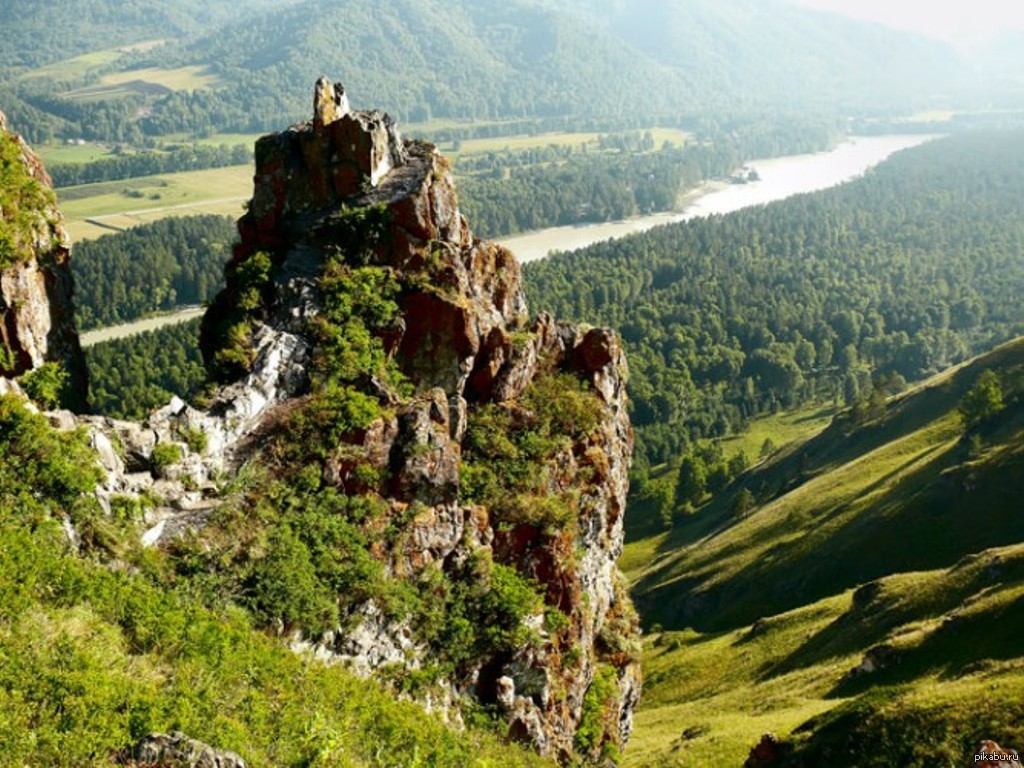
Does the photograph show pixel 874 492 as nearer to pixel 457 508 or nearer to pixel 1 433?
pixel 457 508

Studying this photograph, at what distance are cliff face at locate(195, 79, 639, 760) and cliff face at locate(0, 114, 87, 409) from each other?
23.3 feet

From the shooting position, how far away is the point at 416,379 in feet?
147

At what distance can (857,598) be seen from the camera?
83438 millimetres

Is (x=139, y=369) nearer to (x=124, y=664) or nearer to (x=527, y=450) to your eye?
(x=527, y=450)

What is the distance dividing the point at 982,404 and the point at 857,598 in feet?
165

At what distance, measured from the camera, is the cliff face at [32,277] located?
3844 centimetres

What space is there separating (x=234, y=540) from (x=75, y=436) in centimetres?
706

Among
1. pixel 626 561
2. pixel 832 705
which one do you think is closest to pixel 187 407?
pixel 832 705

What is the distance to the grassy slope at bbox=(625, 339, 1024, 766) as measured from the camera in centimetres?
5059

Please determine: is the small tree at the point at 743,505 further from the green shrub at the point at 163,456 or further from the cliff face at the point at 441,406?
the green shrub at the point at 163,456

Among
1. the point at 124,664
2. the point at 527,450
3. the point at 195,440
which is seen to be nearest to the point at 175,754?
the point at 124,664

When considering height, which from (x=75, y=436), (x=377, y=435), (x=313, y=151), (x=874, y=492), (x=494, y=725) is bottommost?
(x=874, y=492)

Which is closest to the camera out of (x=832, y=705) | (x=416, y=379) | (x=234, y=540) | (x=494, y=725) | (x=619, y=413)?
(x=234, y=540)

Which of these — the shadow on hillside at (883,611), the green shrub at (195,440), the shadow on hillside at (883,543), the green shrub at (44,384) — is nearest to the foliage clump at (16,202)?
the green shrub at (44,384)
